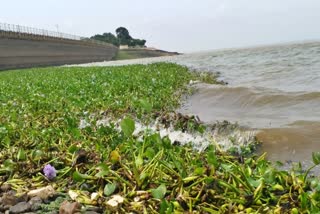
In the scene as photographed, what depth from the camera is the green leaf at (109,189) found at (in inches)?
91.0

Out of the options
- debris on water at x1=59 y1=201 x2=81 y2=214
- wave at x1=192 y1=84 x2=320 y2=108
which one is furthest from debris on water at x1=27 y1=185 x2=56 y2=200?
wave at x1=192 y1=84 x2=320 y2=108

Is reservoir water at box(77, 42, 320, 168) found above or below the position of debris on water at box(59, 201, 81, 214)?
below

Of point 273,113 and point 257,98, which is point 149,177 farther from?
point 257,98

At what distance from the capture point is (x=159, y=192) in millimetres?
2156

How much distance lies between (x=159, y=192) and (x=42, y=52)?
49929 mm

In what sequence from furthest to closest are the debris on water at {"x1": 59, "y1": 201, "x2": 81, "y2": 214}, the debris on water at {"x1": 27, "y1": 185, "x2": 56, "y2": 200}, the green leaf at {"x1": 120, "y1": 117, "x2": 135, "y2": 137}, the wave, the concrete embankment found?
the concrete embankment < the wave < the green leaf at {"x1": 120, "y1": 117, "x2": 135, "y2": 137} < the debris on water at {"x1": 27, "y1": 185, "x2": 56, "y2": 200} < the debris on water at {"x1": 59, "y1": 201, "x2": 81, "y2": 214}

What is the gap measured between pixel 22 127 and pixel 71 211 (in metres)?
2.36

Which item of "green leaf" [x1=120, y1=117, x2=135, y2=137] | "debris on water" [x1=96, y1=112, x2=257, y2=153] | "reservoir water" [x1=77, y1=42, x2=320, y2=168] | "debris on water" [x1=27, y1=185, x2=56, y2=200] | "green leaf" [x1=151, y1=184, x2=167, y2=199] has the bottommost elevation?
"reservoir water" [x1=77, y1=42, x2=320, y2=168]

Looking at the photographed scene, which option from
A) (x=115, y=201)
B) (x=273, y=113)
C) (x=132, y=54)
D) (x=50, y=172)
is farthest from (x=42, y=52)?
(x=115, y=201)

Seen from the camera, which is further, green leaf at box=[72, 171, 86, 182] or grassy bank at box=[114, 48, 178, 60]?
grassy bank at box=[114, 48, 178, 60]

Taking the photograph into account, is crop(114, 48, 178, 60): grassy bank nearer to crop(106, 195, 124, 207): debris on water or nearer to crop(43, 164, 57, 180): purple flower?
crop(43, 164, 57, 180): purple flower

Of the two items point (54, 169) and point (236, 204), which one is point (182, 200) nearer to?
point (236, 204)

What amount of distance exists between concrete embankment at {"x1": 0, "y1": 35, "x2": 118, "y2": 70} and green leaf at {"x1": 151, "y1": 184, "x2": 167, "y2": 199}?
39477 mm

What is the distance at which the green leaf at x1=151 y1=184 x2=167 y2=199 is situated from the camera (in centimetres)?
215
